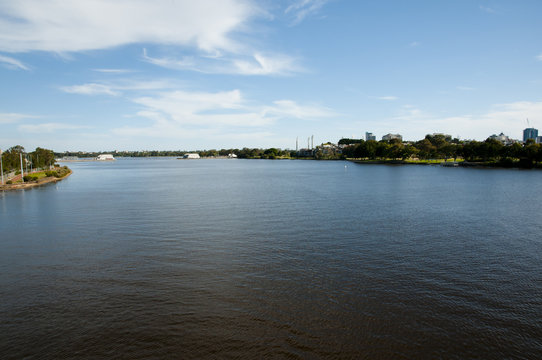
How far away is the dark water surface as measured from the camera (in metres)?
9.88

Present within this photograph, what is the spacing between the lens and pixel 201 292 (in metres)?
13.1

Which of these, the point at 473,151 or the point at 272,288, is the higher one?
the point at 473,151

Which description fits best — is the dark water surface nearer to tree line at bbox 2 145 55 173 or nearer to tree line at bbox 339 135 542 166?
tree line at bbox 2 145 55 173

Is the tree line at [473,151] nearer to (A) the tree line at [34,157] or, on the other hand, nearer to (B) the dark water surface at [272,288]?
(B) the dark water surface at [272,288]

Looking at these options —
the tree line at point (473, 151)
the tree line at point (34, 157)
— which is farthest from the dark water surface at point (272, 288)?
the tree line at point (473, 151)

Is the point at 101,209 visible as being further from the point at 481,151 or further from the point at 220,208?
the point at 481,151

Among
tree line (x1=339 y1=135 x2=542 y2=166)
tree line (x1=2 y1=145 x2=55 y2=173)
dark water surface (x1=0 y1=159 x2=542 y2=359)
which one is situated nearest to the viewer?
dark water surface (x1=0 y1=159 x2=542 y2=359)

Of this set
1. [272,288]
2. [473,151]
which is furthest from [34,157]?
[473,151]

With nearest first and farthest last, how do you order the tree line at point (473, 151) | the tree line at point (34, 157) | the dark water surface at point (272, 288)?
the dark water surface at point (272, 288)
the tree line at point (34, 157)
the tree line at point (473, 151)

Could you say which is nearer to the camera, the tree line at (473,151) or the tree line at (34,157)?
the tree line at (34,157)

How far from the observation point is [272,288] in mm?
13406

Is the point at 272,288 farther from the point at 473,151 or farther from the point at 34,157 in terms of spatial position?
the point at 473,151

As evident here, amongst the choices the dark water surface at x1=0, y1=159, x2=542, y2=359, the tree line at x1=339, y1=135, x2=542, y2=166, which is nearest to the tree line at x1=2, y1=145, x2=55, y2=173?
the dark water surface at x1=0, y1=159, x2=542, y2=359

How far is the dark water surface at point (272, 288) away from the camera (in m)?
9.88
